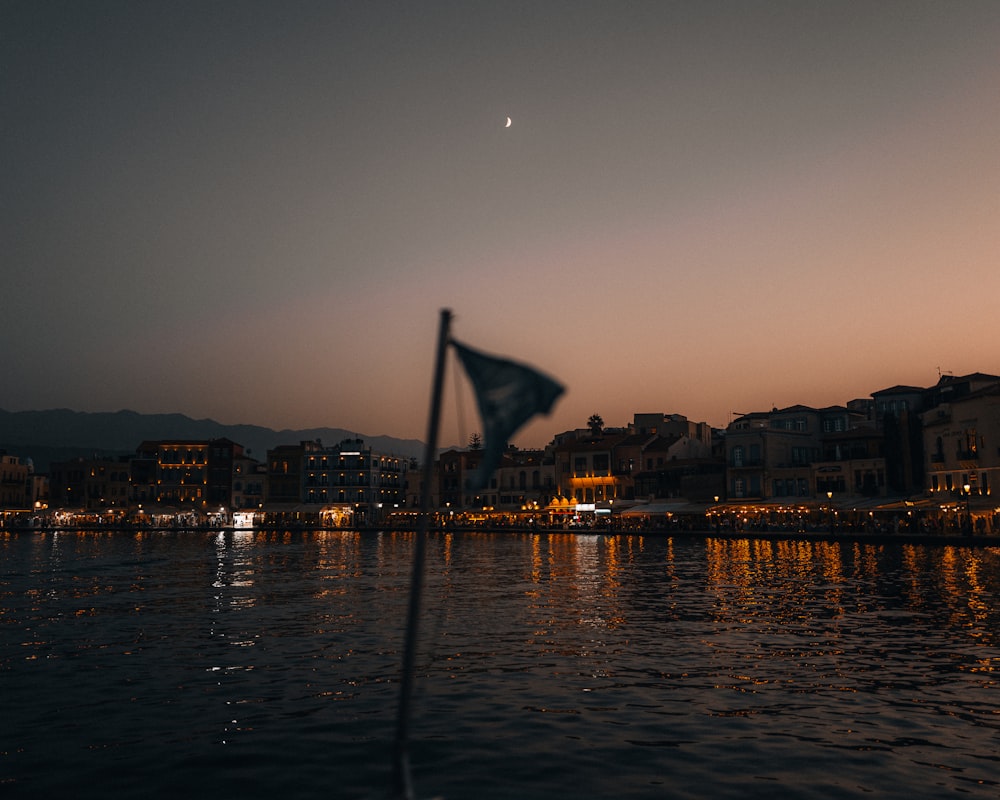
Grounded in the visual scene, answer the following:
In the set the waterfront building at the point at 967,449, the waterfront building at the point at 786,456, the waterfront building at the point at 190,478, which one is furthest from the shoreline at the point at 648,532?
the waterfront building at the point at 190,478

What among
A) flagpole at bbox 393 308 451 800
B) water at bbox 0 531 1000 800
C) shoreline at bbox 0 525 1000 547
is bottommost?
water at bbox 0 531 1000 800

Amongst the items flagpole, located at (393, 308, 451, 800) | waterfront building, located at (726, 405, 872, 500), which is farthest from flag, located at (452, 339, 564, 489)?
waterfront building, located at (726, 405, 872, 500)

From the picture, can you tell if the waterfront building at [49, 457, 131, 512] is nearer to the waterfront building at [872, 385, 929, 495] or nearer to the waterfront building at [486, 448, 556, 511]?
the waterfront building at [486, 448, 556, 511]

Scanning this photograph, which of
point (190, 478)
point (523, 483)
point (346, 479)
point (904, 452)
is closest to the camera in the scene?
point (904, 452)

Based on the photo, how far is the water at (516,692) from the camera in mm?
11312

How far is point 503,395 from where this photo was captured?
6695mm

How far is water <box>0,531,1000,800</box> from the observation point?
37.1 feet

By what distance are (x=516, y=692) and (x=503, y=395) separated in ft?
34.9

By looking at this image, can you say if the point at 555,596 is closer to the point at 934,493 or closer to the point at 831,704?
the point at 831,704

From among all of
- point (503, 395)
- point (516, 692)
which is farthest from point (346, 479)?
point (503, 395)

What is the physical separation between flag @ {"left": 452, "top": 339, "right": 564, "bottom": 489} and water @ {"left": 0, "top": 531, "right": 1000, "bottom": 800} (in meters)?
5.88

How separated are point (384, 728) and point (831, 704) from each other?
24.2ft

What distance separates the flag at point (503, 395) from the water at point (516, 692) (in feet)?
19.3

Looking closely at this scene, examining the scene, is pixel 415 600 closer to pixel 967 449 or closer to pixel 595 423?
pixel 967 449
